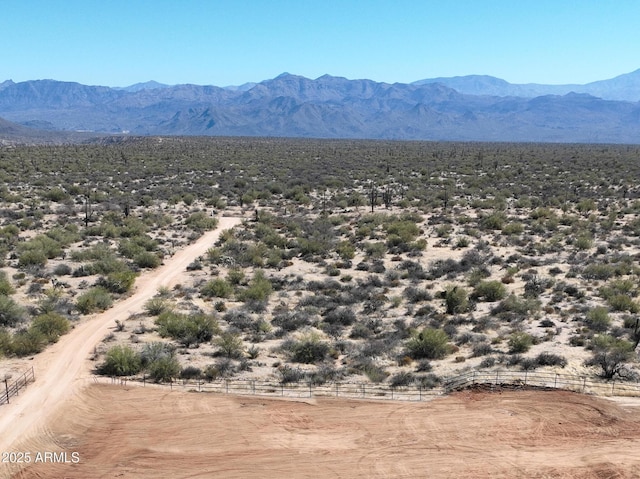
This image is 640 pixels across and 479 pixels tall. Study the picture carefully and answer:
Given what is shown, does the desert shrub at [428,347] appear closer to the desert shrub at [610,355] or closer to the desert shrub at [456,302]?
the desert shrub at [456,302]

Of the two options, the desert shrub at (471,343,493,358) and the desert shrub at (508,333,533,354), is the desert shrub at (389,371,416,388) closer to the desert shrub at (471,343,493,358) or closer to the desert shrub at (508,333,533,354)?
the desert shrub at (471,343,493,358)

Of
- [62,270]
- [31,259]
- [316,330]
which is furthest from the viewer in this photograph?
[31,259]

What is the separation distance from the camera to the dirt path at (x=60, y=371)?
1509cm

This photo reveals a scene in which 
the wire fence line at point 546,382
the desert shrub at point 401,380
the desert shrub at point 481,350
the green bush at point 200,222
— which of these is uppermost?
the green bush at point 200,222

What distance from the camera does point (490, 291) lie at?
26.2 metres

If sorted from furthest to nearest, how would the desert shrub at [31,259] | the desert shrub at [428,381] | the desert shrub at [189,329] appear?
the desert shrub at [31,259]
the desert shrub at [189,329]
the desert shrub at [428,381]

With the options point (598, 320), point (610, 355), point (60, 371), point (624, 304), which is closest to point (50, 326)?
point (60, 371)

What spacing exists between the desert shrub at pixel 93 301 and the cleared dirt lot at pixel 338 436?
7618mm

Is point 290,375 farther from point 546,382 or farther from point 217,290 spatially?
point 217,290

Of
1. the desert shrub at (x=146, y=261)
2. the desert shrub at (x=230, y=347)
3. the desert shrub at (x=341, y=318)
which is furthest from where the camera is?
the desert shrub at (x=146, y=261)

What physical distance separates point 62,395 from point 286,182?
4969 centimetres

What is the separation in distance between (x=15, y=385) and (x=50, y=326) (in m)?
4.27

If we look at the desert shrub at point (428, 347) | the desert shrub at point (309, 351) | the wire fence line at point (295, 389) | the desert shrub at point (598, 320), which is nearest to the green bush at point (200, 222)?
the desert shrub at point (309, 351)

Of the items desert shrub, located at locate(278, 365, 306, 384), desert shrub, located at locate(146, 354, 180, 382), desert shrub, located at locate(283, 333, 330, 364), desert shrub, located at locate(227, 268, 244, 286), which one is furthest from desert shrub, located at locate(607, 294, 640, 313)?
desert shrub, located at locate(146, 354, 180, 382)
